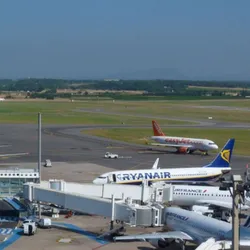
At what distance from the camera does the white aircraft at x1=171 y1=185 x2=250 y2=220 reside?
66.7 m

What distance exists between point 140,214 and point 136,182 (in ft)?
78.6

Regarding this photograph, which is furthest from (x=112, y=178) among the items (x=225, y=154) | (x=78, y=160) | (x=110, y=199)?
(x=78, y=160)

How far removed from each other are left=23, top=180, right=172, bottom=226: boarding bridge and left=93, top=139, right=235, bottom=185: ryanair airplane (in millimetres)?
15150

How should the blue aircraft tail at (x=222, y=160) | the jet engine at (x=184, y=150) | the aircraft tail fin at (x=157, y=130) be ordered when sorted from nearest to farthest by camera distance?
the blue aircraft tail at (x=222, y=160) → the jet engine at (x=184, y=150) → the aircraft tail fin at (x=157, y=130)

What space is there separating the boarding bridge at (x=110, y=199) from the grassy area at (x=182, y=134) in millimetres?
84851

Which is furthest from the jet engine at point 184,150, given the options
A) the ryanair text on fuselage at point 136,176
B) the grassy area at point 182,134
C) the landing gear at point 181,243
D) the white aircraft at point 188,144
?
the landing gear at point 181,243

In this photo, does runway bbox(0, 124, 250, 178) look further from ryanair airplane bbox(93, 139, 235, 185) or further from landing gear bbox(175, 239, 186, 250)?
landing gear bbox(175, 239, 186, 250)

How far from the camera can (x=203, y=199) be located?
69.9 meters

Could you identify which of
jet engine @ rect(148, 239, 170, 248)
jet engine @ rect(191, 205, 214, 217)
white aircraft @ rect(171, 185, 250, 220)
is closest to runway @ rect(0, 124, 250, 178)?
white aircraft @ rect(171, 185, 250, 220)

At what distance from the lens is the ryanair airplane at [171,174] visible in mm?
79500

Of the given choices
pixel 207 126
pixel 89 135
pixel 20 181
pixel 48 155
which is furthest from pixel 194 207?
pixel 207 126

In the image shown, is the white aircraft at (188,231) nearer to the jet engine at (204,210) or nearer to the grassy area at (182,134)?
the jet engine at (204,210)

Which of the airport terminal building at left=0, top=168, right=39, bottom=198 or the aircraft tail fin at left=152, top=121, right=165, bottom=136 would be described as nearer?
the airport terminal building at left=0, top=168, right=39, bottom=198

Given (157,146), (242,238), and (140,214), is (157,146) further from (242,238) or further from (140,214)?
(242,238)
